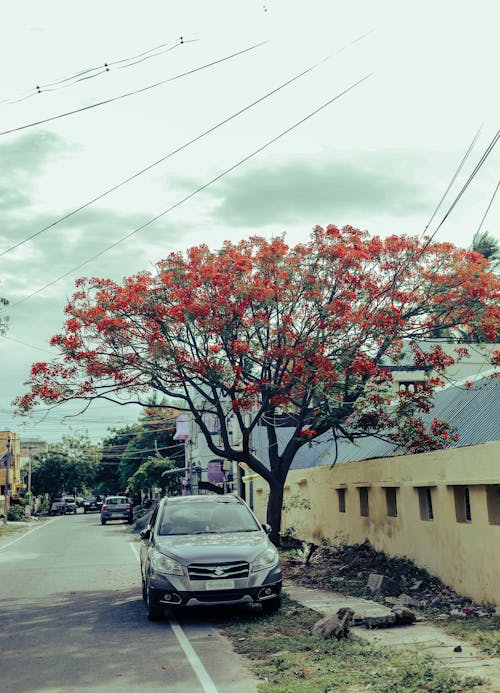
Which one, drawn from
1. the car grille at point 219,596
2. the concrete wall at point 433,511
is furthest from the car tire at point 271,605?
the concrete wall at point 433,511

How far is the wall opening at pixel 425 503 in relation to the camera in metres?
13.0

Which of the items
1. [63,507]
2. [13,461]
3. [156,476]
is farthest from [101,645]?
[63,507]

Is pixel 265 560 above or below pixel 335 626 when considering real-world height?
above

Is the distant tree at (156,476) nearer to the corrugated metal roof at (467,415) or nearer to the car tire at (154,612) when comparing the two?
the corrugated metal roof at (467,415)

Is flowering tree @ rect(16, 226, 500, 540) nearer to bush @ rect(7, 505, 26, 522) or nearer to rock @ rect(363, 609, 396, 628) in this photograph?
rock @ rect(363, 609, 396, 628)

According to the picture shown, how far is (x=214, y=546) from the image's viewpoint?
10320 millimetres

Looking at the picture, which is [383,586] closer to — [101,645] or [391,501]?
[391,501]

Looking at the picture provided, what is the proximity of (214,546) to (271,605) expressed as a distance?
1164 mm

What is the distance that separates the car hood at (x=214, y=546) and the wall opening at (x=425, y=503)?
335 centimetres

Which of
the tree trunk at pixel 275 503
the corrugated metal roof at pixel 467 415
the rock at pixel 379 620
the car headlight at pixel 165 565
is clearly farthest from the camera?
the tree trunk at pixel 275 503

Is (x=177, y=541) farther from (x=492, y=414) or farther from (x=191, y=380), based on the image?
(x=492, y=414)

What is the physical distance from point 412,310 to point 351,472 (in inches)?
157

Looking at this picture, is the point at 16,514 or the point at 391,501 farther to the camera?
the point at 16,514

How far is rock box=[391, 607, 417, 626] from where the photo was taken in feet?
30.4
